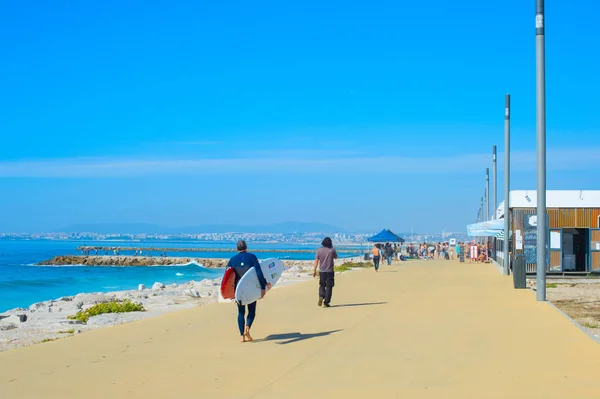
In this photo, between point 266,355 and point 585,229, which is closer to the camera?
point 266,355

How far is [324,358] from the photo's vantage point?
10633mm

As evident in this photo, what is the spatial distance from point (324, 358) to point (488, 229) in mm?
31638

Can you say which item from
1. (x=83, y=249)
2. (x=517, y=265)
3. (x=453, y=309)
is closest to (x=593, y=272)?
(x=517, y=265)

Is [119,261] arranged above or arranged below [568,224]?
below

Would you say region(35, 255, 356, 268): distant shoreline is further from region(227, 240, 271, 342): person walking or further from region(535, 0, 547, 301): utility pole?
region(227, 240, 271, 342): person walking

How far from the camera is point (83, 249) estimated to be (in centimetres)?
17212

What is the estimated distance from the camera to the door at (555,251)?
34.5 metres

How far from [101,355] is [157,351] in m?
0.80

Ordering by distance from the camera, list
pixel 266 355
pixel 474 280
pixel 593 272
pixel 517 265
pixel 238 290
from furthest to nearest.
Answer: pixel 593 272
pixel 474 280
pixel 517 265
pixel 238 290
pixel 266 355

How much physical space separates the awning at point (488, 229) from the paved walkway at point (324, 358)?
22.2 m

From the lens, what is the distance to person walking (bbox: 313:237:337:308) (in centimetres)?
1836

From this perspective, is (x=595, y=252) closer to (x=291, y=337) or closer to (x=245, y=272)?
(x=291, y=337)

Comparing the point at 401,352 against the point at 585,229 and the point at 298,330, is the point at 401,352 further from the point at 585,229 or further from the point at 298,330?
the point at 585,229

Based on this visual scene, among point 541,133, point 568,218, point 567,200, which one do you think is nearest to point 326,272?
point 541,133
